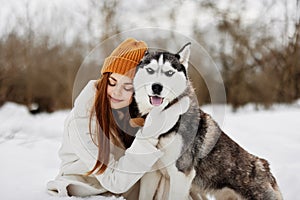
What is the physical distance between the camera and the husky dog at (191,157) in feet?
7.86

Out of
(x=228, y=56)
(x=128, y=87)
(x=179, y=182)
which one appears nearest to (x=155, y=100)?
(x=128, y=87)

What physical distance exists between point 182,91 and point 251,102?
10.1m

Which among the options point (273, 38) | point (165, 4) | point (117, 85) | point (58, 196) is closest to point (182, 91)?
point (117, 85)

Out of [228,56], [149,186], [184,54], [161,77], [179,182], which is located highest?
[228,56]

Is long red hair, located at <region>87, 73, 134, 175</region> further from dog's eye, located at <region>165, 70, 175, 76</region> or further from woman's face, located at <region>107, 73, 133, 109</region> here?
dog's eye, located at <region>165, 70, 175, 76</region>

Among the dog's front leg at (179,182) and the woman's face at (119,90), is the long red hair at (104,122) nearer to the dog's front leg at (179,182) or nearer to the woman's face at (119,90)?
the woman's face at (119,90)

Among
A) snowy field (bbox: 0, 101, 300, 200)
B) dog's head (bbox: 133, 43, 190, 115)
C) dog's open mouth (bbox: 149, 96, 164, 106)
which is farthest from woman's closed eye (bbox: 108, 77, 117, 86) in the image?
snowy field (bbox: 0, 101, 300, 200)

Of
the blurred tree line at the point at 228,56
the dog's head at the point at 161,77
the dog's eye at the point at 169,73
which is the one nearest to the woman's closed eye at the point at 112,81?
the dog's head at the point at 161,77

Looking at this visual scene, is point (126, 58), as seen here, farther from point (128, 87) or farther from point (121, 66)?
point (128, 87)

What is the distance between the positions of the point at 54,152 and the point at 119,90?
297 cm

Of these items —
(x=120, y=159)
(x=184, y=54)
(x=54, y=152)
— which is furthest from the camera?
(x=54, y=152)

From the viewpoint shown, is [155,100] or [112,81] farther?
[112,81]

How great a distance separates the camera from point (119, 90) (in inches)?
101

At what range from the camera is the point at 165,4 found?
10.8 metres
